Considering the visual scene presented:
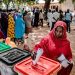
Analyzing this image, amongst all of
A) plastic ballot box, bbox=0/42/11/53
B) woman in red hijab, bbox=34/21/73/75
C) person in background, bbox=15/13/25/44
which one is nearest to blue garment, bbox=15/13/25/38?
person in background, bbox=15/13/25/44

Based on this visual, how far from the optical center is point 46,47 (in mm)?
3230

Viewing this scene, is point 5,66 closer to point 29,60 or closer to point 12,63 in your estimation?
point 12,63

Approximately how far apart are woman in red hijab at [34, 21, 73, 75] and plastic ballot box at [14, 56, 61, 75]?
515mm

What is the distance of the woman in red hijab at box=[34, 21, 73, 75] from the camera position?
3.21 metres

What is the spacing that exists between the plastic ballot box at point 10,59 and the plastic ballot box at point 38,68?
96mm

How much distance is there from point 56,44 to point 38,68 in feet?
2.62

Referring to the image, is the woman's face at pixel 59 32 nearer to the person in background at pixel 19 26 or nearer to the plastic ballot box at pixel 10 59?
the plastic ballot box at pixel 10 59

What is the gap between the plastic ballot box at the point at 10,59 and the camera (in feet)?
8.82

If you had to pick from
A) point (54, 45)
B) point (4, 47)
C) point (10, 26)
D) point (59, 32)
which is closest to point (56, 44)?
point (54, 45)

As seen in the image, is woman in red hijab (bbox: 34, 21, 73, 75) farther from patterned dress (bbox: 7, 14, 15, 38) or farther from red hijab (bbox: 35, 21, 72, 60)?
patterned dress (bbox: 7, 14, 15, 38)

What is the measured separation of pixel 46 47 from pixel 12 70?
71 centimetres

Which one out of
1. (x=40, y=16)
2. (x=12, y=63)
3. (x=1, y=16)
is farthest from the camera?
(x=40, y=16)

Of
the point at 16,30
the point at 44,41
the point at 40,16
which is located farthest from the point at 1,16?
the point at 40,16

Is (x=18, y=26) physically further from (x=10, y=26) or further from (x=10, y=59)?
(x=10, y=59)
